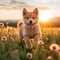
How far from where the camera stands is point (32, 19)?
8094mm

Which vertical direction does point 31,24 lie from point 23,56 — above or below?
above

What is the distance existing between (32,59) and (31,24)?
8.92 ft

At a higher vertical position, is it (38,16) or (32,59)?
(38,16)

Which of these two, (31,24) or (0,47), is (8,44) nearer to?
(0,47)

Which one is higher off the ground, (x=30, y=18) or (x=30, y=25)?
(x=30, y=18)

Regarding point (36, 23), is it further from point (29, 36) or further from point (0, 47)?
point (0, 47)

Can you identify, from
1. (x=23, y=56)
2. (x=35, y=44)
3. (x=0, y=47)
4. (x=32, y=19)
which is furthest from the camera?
(x=32, y=19)

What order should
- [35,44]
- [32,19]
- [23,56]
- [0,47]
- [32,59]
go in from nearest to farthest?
1. [32,59]
2. [23,56]
3. [0,47]
4. [35,44]
5. [32,19]

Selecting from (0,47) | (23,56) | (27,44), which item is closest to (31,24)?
(27,44)

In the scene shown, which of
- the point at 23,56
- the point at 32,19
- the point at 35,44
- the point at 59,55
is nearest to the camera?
the point at 59,55

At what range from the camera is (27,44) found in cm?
756

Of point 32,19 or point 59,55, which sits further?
point 32,19

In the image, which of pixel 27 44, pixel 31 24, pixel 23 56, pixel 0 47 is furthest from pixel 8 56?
pixel 31 24

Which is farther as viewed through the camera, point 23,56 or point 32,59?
point 23,56
